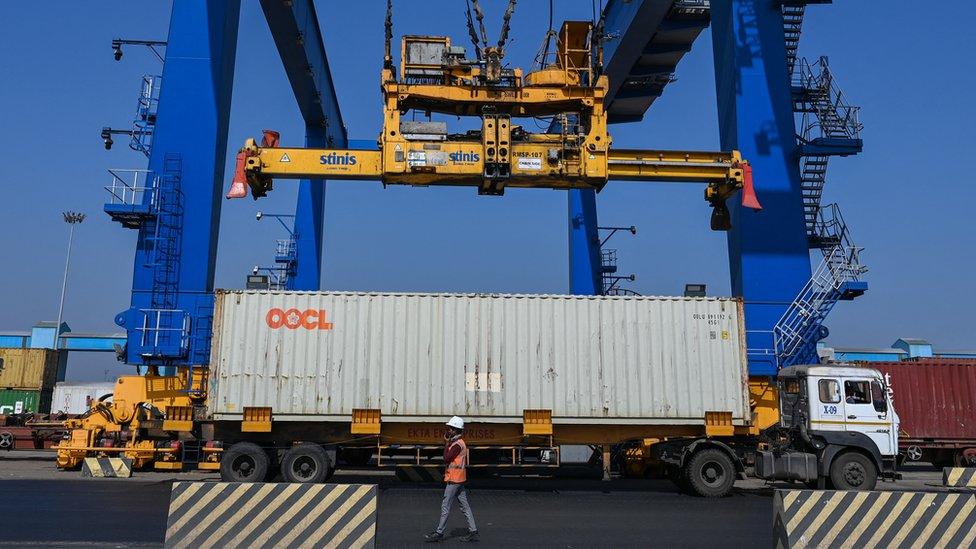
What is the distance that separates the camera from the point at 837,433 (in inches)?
554

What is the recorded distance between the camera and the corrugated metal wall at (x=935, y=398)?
20.5 metres

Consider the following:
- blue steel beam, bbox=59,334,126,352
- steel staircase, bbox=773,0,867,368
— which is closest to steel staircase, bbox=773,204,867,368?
steel staircase, bbox=773,0,867,368

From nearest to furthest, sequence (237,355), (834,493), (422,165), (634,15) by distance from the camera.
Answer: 1. (834,493)
2. (237,355)
3. (422,165)
4. (634,15)

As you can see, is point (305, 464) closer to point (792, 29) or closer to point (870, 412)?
point (870, 412)

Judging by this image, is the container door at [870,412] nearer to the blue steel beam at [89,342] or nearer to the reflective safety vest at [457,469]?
the reflective safety vest at [457,469]

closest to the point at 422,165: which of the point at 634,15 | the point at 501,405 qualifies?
the point at 501,405

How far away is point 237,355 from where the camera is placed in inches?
577

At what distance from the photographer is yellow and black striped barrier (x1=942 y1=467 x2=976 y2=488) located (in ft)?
53.7

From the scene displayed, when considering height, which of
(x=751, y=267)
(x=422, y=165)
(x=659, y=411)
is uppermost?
(x=422, y=165)

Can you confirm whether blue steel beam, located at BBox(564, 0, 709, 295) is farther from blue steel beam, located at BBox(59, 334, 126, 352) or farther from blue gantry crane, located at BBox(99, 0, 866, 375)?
blue steel beam, located at BBox(59, 334, 126, 352)

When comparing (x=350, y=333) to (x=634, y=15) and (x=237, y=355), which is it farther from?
(x=634, y=15)

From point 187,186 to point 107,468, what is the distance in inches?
291

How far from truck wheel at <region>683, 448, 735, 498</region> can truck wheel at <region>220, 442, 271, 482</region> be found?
334 inches

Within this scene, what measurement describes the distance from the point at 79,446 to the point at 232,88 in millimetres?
10665
